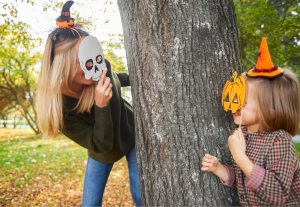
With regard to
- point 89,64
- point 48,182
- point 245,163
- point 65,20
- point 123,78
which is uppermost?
point 65,20

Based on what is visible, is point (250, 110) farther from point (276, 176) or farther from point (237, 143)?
point (276, 176)

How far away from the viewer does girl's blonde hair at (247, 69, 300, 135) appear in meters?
1.80

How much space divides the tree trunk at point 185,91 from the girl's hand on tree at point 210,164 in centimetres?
4

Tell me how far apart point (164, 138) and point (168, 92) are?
0.82ft

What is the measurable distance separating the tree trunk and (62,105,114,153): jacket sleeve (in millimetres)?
468

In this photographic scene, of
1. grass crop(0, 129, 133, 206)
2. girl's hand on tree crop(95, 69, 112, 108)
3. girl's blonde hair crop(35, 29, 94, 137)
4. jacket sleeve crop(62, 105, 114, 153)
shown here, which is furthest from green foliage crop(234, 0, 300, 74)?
girl's hand on tree crop(95, 69, 112, 108)

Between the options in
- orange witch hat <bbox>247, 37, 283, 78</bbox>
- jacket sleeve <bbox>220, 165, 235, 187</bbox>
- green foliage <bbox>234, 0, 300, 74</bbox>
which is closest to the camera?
orange witch hat <bbox>247, 37, 283, 78</bbox>

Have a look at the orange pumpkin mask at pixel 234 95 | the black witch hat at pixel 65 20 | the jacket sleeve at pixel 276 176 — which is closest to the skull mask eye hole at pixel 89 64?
the black witch hat at pixel 65 20

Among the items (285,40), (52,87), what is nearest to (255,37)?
(285,40)

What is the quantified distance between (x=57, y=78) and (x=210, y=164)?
117 cm

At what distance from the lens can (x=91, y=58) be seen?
219cm

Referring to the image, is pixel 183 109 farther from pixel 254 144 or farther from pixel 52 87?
pixel 52 87

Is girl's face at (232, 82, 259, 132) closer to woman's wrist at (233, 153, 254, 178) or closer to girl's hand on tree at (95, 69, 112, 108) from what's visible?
woman's wrist at (233, 153, 254, 178)

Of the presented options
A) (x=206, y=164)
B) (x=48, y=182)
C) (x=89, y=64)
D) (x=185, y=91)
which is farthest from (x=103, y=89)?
(x=48, y=182)
